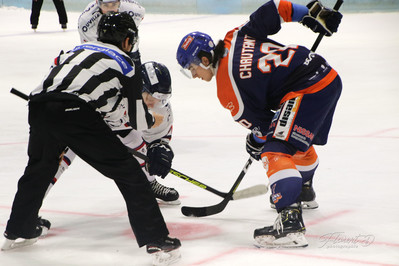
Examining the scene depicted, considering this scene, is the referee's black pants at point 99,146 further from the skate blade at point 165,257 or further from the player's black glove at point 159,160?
the player's black glove at point 159,160

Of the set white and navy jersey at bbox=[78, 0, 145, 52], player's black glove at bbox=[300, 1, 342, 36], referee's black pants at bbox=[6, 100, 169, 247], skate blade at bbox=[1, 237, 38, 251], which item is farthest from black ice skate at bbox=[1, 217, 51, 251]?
white and navy jersey at bbox=[78, 0, 145, 52]

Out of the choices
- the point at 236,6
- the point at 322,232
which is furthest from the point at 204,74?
the point at 236,6

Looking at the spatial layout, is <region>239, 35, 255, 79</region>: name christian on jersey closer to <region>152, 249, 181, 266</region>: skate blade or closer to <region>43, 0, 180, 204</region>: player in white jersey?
<region>43, 0, 180, 204</region>: player in white jersey

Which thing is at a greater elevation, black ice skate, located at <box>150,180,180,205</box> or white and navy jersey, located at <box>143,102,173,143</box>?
white and navy jersey, located at <box>143,102,173,143</box>

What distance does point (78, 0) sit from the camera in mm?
14258

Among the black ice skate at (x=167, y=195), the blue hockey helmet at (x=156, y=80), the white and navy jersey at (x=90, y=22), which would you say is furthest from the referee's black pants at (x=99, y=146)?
the white and navy jersey at (x=90, y=22)

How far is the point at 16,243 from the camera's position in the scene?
115 inches

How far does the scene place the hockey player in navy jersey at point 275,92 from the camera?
112 inches

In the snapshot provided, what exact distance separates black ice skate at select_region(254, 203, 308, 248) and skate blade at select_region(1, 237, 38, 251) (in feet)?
3.15

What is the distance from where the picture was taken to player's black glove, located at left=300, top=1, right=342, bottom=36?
10.5 feet

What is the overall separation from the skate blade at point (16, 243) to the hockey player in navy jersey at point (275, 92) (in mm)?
949

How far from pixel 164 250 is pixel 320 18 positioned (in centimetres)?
133

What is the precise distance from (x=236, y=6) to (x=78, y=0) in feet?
10.8

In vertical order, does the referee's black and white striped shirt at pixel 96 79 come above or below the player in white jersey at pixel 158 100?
above
